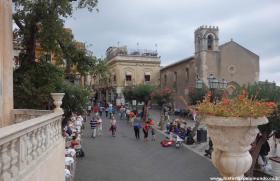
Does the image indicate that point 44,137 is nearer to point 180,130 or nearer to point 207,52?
point 180,130

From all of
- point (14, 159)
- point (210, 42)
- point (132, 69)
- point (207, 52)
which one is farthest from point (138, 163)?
point (132, 69)

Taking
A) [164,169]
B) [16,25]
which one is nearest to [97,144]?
[164,169]

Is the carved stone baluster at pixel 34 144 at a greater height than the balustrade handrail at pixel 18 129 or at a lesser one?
lesser

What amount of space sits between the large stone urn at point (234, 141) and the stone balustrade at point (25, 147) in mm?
2387

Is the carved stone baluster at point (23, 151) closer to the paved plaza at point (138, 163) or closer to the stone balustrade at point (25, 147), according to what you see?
the stone balustrade at point (25, 147)

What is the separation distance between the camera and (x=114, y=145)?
2112cm

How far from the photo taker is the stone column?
349 inches

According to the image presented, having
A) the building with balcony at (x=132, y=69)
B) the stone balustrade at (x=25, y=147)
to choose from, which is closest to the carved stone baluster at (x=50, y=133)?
the stone balustrade at (x=25, y=147)

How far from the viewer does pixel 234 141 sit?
4219 mm

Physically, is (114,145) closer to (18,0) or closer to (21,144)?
(18,0)

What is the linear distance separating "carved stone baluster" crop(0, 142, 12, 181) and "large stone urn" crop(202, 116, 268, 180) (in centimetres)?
239

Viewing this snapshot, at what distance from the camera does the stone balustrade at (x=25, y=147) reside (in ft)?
13.1

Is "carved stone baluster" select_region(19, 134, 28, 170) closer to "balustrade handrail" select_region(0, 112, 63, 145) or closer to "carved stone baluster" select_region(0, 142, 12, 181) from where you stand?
"balustrade handrail" select_region(0, 112, 63, 145)

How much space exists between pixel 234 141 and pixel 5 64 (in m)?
6.74
